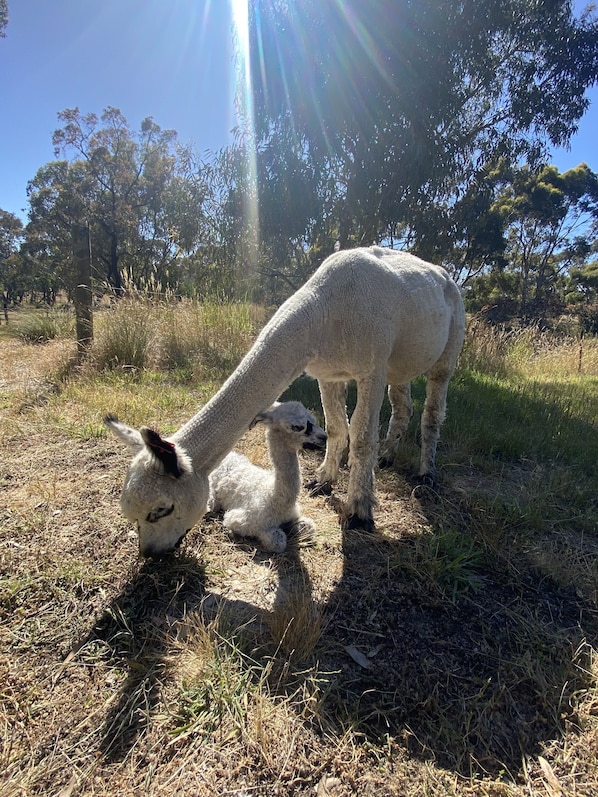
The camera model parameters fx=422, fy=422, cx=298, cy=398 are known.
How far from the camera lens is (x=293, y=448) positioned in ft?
9.53

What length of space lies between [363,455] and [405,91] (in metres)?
8.02

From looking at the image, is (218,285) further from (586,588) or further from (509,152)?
(586,588)

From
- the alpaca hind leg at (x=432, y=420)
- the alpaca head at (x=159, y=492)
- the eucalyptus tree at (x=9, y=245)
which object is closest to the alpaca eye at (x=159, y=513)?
the alpaca head at (x=159, y=492)

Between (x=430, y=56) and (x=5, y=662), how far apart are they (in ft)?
34.2

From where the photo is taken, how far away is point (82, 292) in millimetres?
6609

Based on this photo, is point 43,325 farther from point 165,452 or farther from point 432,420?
point 165,452

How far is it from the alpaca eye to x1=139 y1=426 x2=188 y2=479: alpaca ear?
18 centimetres

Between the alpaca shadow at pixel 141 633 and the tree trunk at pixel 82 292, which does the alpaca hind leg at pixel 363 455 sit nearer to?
the alpaca shadow at pixel 141 633

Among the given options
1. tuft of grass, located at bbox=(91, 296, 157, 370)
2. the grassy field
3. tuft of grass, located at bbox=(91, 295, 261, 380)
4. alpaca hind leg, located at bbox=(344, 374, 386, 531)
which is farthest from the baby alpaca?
tuft of grass, located at bbox=(91, 296, 157, 370)

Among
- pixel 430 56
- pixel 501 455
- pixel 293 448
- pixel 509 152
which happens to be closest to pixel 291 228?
pixel 430 56

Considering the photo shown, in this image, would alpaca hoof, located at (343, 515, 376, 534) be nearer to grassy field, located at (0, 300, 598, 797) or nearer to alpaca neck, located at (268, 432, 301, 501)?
grassy field, located at (0, 300, 598, 797)

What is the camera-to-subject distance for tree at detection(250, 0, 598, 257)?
7.90 m

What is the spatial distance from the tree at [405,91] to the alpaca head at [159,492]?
7823 millimetres

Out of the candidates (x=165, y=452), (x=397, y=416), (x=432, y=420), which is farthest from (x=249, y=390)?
(x=397, y=416)
